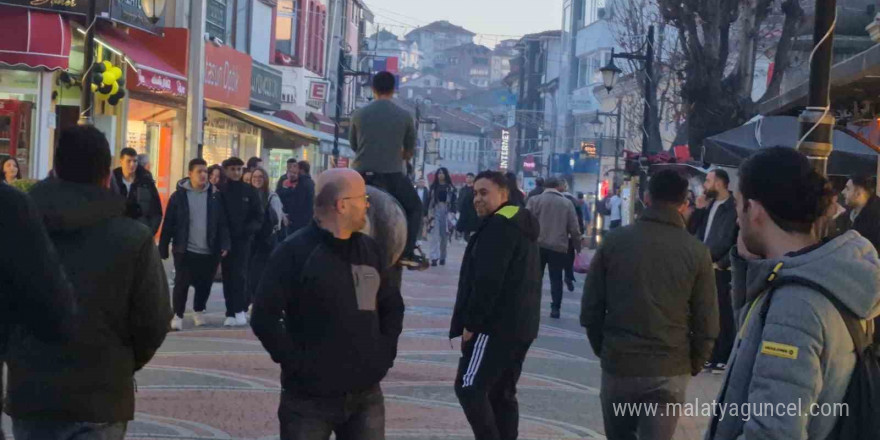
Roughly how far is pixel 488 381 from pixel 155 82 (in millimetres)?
18113

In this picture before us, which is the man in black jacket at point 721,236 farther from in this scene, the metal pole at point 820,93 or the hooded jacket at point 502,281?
the hooded jacket at point 502,281

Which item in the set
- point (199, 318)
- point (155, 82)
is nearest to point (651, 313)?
point (199, 318)

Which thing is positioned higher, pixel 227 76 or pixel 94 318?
pixel 227 76

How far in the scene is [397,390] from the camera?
36.1 feet

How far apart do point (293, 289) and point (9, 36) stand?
1620 centimetres

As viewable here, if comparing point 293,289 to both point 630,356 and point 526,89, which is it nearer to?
point 630,356

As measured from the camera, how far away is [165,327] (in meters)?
5.22

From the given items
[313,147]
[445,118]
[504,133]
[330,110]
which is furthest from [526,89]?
[313,147]

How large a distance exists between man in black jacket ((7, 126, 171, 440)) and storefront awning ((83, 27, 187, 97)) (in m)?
18.3

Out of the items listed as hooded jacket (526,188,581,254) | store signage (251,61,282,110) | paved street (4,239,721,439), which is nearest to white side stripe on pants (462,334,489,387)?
paved street (4,239,721,439)

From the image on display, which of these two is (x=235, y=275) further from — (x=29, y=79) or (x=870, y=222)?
(x=29, y=79)

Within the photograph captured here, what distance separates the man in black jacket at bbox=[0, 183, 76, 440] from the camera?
3768 millimetres

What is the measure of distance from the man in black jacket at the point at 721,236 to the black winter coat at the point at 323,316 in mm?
7119

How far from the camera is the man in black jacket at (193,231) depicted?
14.4 metres
